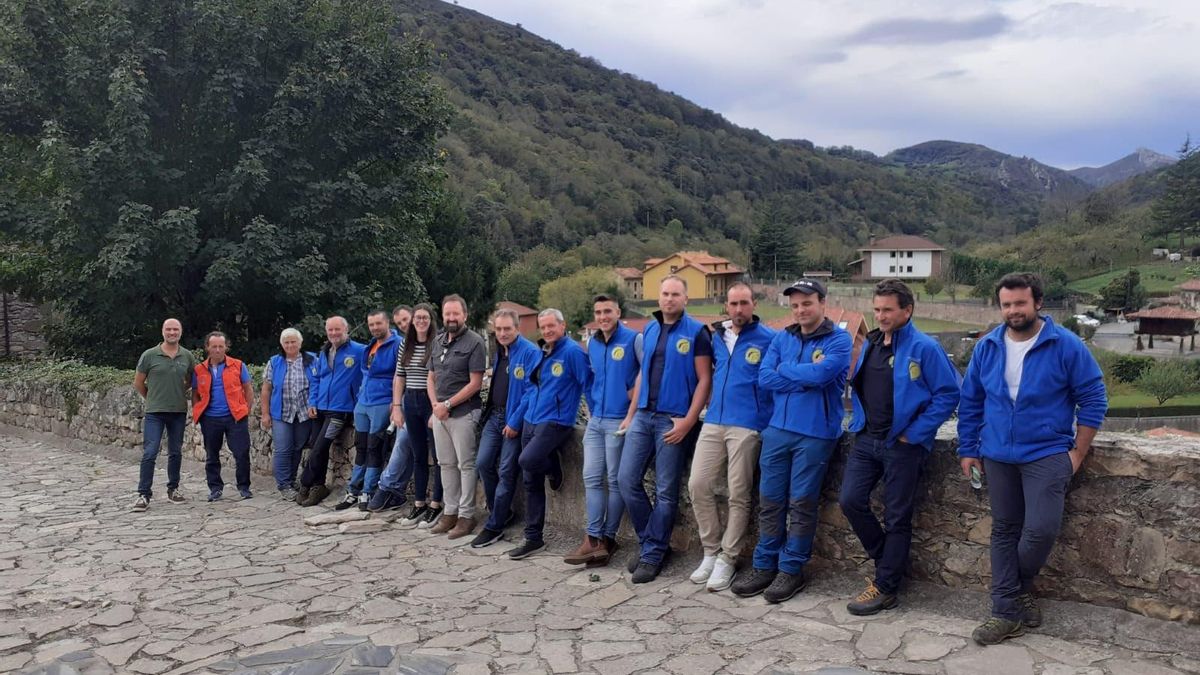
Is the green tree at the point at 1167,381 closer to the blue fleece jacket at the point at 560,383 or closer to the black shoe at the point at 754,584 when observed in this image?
the blue fleece jacket at the point at 560,383

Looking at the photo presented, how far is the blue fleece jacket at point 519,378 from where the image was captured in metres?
5.76

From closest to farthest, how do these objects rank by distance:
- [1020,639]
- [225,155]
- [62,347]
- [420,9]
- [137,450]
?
[1020,639], [137,450], [225,155], [62,347], [420,9]

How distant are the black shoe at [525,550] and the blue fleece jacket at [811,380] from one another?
2067 millimetres

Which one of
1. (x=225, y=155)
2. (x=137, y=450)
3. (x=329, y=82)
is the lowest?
(x=137, y=450)

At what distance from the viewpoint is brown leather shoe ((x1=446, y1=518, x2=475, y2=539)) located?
6.16 m

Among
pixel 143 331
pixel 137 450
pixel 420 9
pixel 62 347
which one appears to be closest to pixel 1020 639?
pixel 137 450

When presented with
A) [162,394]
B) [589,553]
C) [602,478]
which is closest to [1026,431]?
[602,478]

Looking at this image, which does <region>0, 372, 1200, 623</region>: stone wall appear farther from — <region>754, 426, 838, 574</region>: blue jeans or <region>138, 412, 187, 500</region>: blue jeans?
<region>138, 412, 187, 500</region>: blue jeans

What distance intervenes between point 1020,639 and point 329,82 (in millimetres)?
13693

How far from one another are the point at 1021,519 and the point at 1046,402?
1.80 feet

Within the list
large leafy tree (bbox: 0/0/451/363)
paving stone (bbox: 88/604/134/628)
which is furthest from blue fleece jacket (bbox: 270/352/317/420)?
large leafy tree (bbox: 0/0/451/363)

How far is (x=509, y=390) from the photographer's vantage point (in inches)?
230

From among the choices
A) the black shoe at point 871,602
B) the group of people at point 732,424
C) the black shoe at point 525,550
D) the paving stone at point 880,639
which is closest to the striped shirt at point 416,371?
the group of people at point 732,424

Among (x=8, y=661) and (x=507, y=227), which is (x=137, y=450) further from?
(x=507, y=227)
